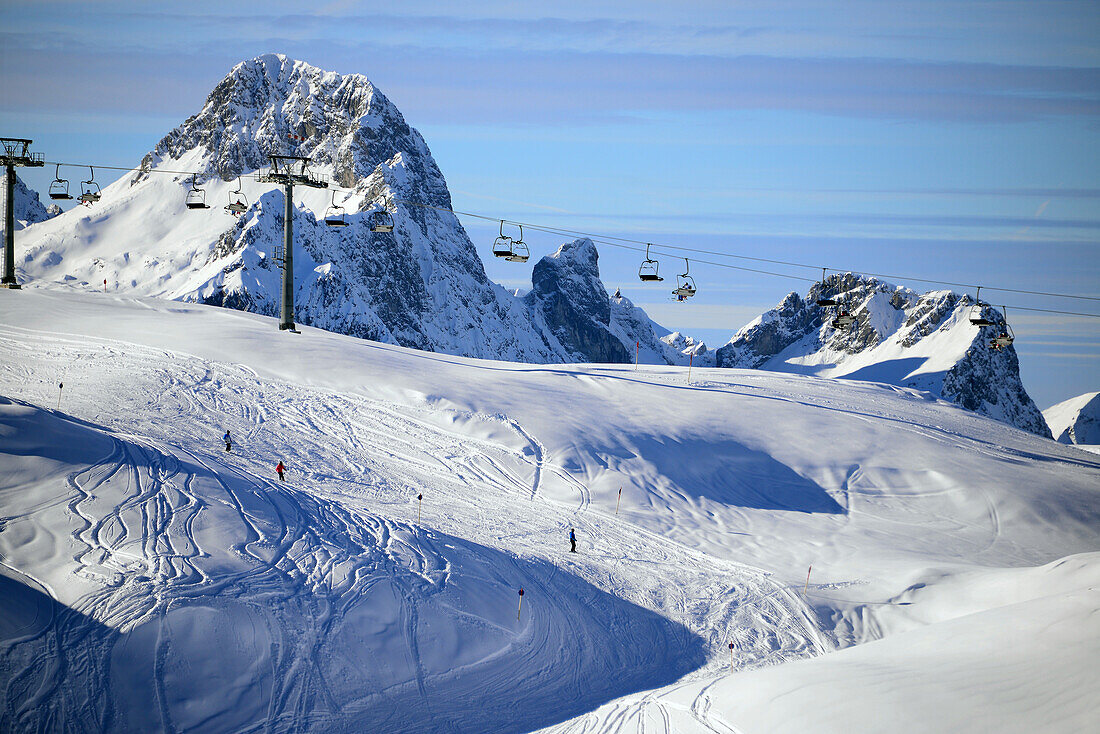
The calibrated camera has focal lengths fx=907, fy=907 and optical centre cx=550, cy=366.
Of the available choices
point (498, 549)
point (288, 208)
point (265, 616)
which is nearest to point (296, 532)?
point (265, 616)

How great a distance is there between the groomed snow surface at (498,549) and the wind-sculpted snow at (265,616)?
0.07 m

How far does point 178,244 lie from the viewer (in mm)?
196000

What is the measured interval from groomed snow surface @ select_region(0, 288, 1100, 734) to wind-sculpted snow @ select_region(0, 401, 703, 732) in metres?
0.07

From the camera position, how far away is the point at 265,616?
1836cm

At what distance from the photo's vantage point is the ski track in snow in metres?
16.7

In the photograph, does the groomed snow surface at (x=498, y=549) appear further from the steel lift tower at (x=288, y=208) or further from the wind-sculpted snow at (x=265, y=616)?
the steel lift tower at (x=288, y=208)

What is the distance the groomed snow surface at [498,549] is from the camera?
→ 16.4 metres

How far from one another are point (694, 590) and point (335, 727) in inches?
459

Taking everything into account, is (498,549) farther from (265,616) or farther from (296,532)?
(265,616)

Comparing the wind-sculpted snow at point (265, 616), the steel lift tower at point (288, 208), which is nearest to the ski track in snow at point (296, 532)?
the wind-sculpted snow at point (265, 616)

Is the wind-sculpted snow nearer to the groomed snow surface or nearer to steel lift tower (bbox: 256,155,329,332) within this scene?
the groomed snow surface

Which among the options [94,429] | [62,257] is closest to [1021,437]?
[94,429]

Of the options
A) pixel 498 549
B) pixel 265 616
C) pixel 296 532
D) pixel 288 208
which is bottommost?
pixel 498 549

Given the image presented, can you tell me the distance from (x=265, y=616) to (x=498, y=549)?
25.4 ft
